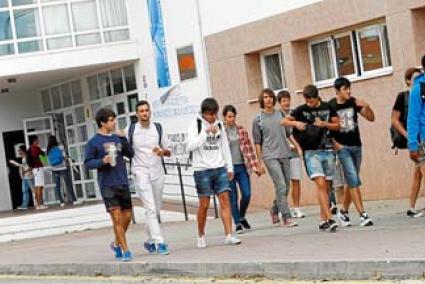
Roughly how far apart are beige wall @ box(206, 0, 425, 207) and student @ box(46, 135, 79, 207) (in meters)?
6.11

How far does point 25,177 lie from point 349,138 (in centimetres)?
1731

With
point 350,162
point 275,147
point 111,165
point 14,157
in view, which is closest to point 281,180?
point 275,147

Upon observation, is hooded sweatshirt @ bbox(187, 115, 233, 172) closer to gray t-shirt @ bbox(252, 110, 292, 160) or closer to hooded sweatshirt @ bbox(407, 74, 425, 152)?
gray t-shirt @ bbox(252, 110, 292, 160)

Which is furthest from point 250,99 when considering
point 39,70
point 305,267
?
point 305,267

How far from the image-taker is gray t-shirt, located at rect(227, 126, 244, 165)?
15578 millimetres

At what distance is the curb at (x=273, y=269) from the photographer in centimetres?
980

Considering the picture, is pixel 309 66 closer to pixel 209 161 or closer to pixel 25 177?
pixel 209 161

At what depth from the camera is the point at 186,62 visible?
25.8 metres

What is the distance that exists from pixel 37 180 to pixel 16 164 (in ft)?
7.90

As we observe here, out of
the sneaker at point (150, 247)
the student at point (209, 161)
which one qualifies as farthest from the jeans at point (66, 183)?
the student at point (209, 161)

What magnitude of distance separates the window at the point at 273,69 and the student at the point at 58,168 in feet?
24.7

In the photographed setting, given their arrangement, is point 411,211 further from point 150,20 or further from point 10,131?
point 10,131

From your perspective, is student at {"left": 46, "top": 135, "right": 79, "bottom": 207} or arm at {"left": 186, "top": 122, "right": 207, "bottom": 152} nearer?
arm at {"left": 186, "top": 122, "right": 207, "bottom": 152}

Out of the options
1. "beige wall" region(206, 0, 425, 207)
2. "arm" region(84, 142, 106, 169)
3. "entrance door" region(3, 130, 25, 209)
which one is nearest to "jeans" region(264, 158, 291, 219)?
"arm" region(84, 142, 106, 169)
